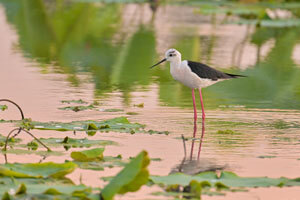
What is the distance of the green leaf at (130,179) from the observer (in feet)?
14.0

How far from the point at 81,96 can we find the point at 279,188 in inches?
169

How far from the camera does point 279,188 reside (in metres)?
5.02

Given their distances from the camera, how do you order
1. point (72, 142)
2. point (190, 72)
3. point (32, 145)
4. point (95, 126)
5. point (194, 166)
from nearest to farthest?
point (194, 166)
point (32, 145)
point (72, 142)
point (95, 126)
point (190, 72)

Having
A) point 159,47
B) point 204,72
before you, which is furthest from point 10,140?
point 159,47

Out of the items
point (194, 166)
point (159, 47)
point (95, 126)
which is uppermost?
point (159, 47)

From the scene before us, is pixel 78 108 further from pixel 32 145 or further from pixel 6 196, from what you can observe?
pixel 6 196

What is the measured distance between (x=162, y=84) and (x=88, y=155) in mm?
4768

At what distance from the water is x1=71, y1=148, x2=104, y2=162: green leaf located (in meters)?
0.14

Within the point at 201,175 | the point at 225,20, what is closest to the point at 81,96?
the point at 201,175

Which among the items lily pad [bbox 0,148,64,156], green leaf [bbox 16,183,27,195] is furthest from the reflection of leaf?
green leaf [bbox 16,183,27,195]

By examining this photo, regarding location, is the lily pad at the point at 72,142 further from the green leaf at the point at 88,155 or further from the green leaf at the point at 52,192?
the green leaf at the point at 52,192

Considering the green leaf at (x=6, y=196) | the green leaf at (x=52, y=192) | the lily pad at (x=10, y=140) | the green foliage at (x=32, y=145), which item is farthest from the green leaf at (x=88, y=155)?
the green leaf at (x=6, y=196)

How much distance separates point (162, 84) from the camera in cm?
1010

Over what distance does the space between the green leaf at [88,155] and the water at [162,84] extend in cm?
14
